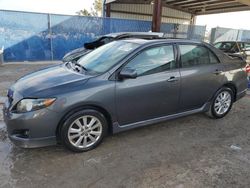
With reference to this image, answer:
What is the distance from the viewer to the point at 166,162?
2.91 metres

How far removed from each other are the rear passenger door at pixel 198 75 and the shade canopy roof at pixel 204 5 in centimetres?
1249

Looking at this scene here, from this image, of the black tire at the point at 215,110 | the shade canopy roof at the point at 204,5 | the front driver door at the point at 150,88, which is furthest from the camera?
the shade canopy roof at the point at 204,5

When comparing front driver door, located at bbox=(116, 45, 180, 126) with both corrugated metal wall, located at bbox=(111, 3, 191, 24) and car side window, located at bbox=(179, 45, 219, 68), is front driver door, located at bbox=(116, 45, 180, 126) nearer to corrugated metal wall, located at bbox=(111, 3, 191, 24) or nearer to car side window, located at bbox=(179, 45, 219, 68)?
car side window, located at bbox=(179, 45, 219, 68)

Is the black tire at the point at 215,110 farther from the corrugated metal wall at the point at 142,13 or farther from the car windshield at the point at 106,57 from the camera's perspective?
the corrugated metal wall at the point at 142,13

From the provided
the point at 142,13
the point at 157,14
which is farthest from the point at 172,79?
the point at 142,13

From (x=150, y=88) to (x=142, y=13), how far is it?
1746 centimetres

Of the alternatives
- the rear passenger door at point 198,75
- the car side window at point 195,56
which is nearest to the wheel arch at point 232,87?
the rear passenger door at point 198,75

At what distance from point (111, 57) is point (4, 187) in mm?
2178

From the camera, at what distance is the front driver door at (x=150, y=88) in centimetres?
315

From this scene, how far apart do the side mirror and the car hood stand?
0.46 meters

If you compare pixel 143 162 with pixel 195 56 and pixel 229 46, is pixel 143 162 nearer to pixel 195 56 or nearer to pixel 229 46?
pixel 195 56

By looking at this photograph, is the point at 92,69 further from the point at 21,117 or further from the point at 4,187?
the point at 4,187

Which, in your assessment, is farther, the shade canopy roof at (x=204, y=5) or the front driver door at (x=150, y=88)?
the shade canopy roof at (x=204, y=5)

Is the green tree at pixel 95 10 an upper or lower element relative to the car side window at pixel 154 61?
upper
